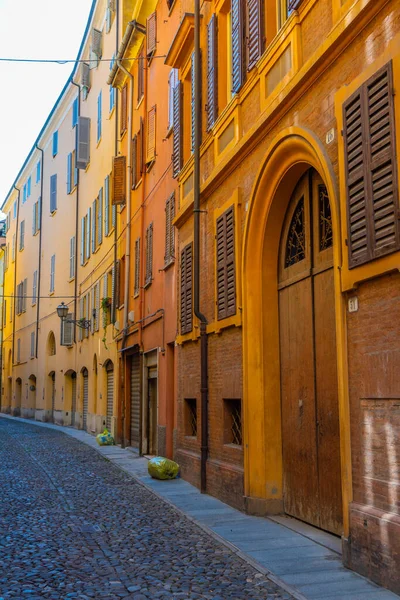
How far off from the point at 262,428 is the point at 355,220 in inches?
146

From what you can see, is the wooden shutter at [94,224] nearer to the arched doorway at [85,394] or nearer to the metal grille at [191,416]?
the arched doorway at [85,394]

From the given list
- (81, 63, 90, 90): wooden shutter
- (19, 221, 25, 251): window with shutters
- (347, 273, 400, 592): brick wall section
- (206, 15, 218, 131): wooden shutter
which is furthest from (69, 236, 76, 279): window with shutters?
(347, 273, 400, 592): brick wall section

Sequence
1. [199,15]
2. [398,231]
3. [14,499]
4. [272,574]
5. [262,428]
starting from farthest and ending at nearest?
[199,15], [14,499], [262,428], [272,574], [398,231]

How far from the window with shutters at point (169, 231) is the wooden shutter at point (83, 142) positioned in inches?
567

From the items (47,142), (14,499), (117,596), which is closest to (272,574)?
(117,596)

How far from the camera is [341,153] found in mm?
6406

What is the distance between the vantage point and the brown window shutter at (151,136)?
1727cm

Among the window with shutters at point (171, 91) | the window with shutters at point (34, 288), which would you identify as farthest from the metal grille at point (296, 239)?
the window with shutters at point (34, 288)

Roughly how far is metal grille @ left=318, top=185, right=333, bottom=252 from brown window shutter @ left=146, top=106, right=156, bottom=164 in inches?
386

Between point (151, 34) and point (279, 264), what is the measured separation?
10618 millimetres

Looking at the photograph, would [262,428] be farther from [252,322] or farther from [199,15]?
[199,15]

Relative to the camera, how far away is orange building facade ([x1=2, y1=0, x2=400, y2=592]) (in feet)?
Answer: 18.7

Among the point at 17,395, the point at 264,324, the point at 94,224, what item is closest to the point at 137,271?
the point at 94,224

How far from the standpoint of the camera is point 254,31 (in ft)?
Result: 30.1
